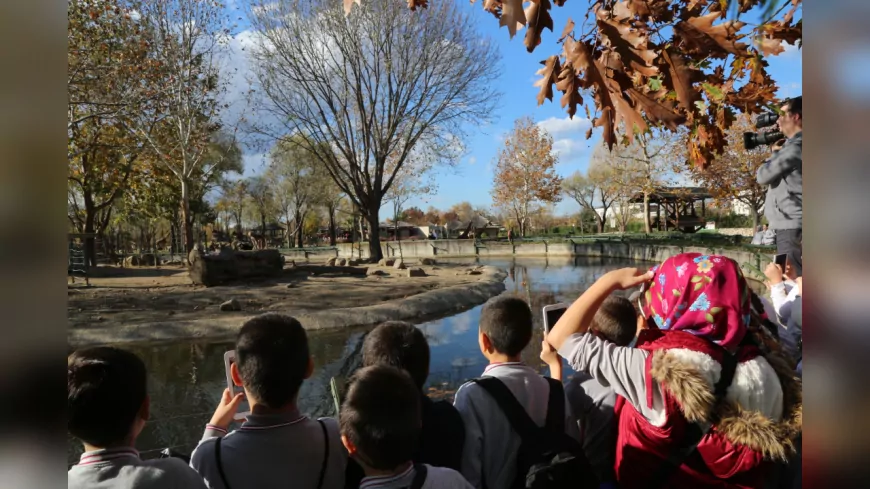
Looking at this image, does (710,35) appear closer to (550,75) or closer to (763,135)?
(550,75)

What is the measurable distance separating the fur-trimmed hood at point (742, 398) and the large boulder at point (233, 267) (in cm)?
1425

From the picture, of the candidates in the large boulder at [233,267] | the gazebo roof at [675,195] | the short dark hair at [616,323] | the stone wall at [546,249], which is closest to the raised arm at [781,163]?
the short dark hair at [616,323]

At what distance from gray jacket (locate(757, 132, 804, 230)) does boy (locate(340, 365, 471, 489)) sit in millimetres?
2607

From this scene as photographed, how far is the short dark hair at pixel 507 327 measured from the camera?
2.04 metres

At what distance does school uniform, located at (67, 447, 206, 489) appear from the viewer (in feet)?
4.35

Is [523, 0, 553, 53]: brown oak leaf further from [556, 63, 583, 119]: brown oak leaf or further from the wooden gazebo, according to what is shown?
the wooden gazebo

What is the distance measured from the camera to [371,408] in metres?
1.49

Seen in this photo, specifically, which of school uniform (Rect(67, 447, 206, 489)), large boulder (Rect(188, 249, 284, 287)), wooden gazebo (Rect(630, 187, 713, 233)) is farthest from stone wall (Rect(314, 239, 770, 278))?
school uniform (Rect(67, 447, 206, 489))

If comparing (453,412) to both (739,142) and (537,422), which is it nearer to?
(537,422)

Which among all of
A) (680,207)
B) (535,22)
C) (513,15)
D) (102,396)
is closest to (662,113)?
(535,22)
